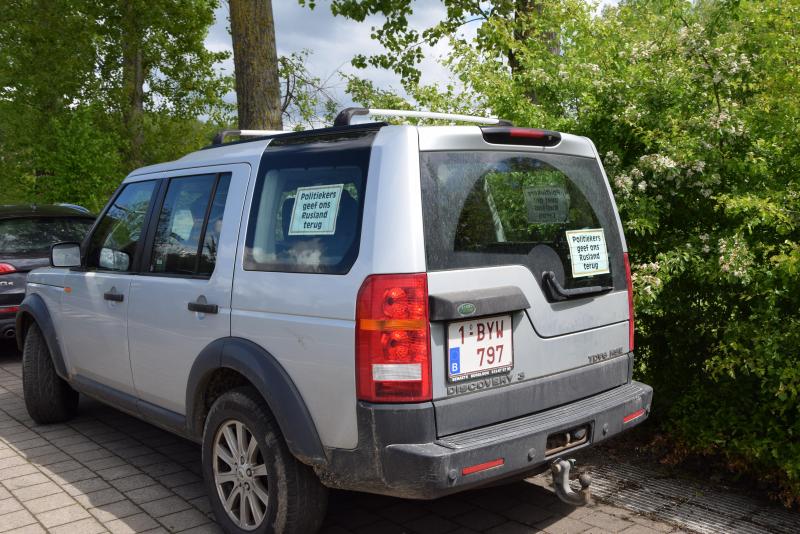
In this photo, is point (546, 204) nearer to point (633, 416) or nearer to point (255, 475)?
point (633, 416)

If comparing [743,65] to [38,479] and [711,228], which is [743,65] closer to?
[711,228]

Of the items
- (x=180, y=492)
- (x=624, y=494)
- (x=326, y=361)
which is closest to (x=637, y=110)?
(x=624, y=494)

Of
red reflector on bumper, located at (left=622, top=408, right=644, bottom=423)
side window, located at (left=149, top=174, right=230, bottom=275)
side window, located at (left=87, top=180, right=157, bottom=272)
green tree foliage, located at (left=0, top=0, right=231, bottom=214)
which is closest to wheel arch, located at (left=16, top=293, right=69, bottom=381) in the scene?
side window, located at (left=87, top=180, right=157, bottom=272)

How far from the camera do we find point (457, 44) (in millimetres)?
6242

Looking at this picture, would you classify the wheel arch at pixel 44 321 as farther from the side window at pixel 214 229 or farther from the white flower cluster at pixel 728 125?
the white flower cluster at pixel 728 125

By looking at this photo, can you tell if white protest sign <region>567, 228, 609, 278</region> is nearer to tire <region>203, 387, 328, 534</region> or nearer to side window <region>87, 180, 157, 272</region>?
tire <region>203, 387, 328, 534</region>

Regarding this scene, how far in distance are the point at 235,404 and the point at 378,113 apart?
5.51ft

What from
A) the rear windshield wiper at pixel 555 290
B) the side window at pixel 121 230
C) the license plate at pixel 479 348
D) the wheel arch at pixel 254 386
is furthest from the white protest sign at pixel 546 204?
the side window at pixel 121 230

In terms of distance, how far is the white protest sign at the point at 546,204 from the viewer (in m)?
3.50

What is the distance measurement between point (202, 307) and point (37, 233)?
17.8 feet

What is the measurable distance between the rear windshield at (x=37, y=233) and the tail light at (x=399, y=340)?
646 cm

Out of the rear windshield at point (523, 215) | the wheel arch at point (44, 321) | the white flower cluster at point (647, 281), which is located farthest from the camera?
the wheel arch at point (44, 321)

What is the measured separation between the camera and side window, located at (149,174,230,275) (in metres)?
3.87

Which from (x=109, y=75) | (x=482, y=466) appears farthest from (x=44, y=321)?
(x=109, y=75)
